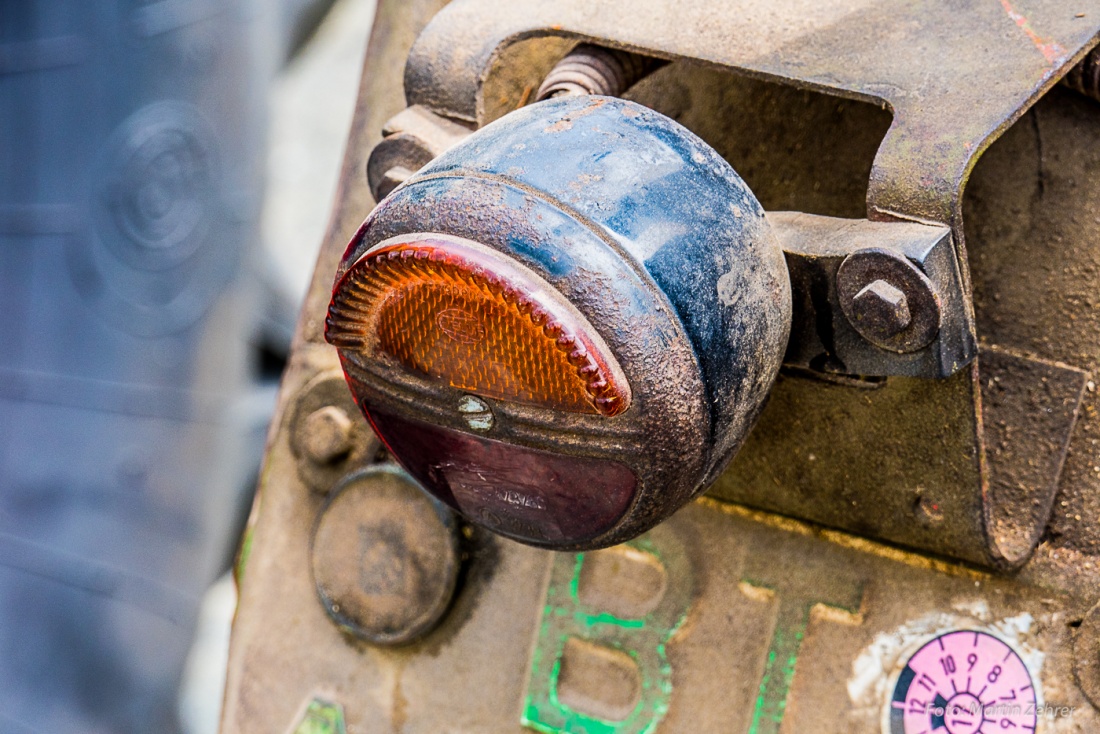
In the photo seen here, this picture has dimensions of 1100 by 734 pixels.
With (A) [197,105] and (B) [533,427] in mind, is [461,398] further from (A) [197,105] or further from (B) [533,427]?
(A) [197,105]

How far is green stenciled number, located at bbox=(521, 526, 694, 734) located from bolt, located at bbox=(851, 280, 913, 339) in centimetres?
34

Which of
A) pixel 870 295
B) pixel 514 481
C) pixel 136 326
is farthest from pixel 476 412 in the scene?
pixel 136 326

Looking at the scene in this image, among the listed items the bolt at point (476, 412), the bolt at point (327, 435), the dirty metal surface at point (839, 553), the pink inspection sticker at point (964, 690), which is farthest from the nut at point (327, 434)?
the pink inspection sticker at point (964, 690)

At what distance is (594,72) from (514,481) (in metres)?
0.33

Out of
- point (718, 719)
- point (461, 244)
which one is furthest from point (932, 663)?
point (461, 244)

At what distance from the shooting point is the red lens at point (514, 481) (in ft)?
2.25

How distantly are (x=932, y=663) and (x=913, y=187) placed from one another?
1.27 ft

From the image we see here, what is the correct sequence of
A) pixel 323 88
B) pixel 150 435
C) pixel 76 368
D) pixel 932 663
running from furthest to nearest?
pixel 323 88 → pixel 150 435 → pixel 76 368 → pixel 932 663

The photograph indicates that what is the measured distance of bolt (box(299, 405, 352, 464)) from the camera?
1102 mm

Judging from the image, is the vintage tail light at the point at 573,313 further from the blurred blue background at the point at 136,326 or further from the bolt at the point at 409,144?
the blurred blue background at the point at 136,326

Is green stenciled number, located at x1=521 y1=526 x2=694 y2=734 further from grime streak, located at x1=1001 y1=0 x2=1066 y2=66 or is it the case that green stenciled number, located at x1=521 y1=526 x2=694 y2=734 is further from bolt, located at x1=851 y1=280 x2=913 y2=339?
grime streak, located at x1=1001 y1=0 x2=1066 y2=66

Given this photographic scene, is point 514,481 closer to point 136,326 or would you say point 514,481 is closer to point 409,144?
point 409,144

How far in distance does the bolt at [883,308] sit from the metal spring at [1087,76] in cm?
23

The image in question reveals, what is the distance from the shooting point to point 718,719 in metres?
0.93
